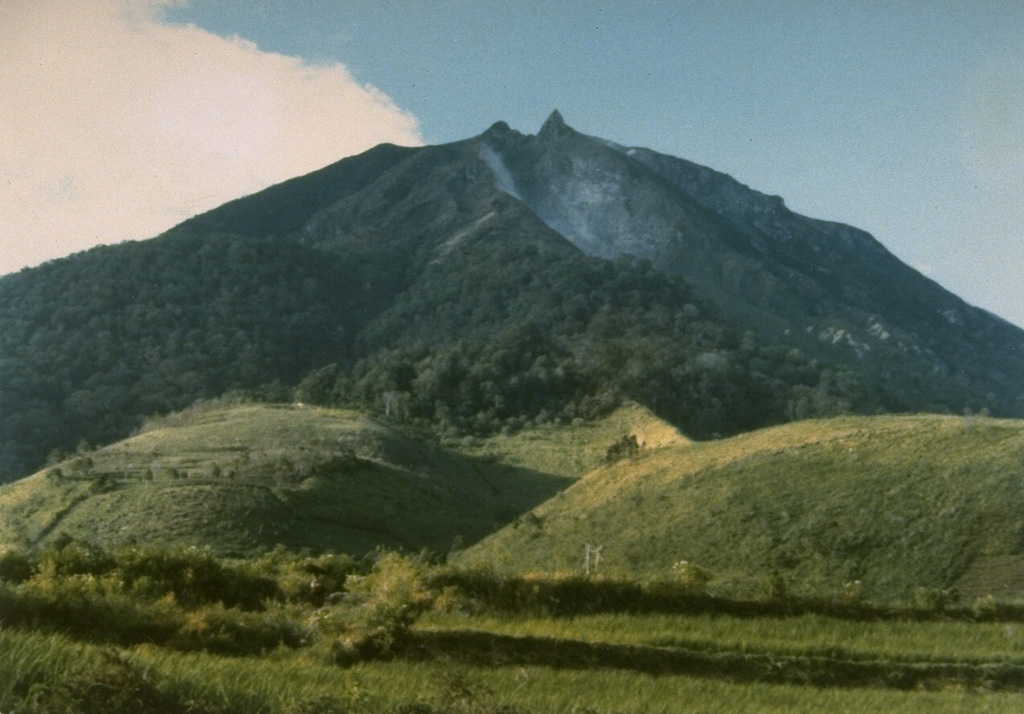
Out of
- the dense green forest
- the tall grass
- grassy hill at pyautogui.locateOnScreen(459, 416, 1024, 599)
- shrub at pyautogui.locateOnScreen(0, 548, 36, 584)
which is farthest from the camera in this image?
the dense green forest

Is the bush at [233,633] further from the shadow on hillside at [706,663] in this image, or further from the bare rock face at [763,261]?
the bare rock face at [763,261]

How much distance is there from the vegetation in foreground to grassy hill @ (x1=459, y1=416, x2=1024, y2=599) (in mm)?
2030

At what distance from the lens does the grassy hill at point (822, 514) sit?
72.3 ft

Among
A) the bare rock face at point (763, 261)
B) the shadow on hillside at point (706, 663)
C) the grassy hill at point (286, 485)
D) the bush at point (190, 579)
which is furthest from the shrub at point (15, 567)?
the bare rock face at point (763, 261)

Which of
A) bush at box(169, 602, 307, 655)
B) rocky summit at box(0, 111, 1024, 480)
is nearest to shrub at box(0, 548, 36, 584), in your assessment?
bush at box(169, 602, 307, 655)

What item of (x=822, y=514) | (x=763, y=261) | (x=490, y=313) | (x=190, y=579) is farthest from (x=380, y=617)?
(x=763, y=261)

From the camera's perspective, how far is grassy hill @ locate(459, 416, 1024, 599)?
22.0 meters

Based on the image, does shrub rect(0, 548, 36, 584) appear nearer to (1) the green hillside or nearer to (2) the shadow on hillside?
(2) the shadow on hillside

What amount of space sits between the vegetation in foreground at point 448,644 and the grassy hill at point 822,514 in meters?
2.03

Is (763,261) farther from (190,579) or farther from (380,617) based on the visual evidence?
(380,617)

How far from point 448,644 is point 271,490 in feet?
94.5

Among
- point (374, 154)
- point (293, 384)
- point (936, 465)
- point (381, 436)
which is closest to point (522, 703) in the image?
point (936, 465)

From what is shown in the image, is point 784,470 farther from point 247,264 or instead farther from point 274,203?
point 274,203

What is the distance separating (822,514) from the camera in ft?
84.5
